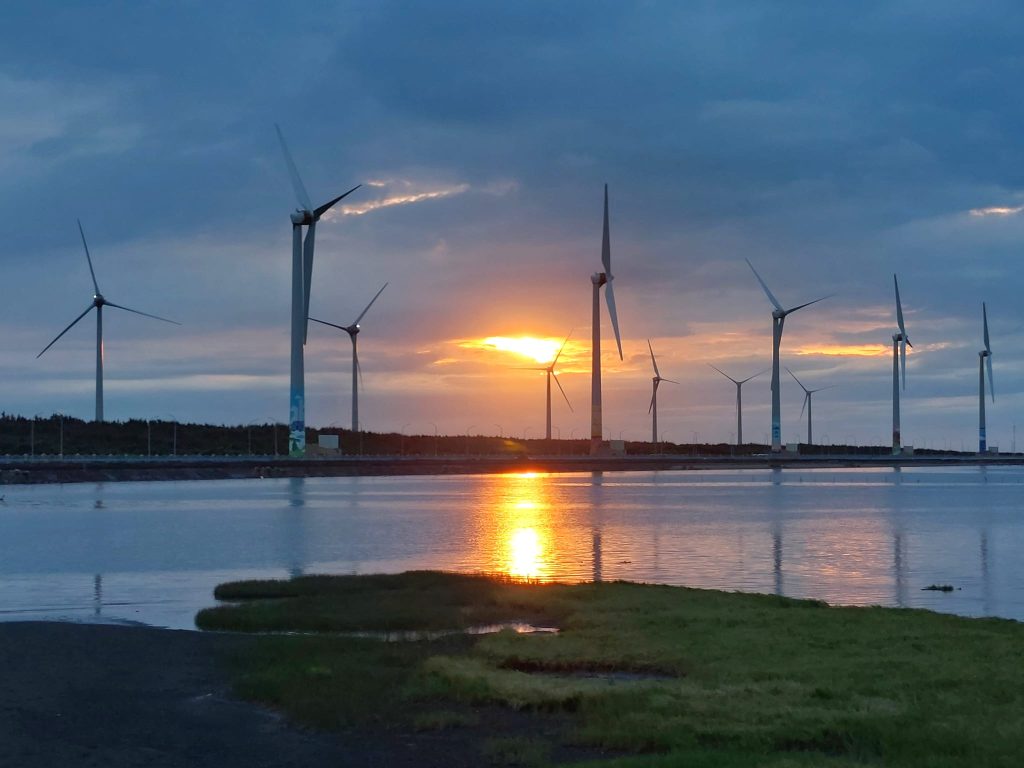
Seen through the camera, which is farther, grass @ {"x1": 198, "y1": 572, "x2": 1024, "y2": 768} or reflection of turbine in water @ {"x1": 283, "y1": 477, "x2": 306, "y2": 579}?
reflection of turbine in water @ {"x1": 283, "y1": 477, "x2": 306, "y2": 579}

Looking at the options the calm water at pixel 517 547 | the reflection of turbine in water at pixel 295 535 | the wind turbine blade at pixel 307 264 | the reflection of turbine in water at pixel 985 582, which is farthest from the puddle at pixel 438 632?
the wind turbine blade at pixel 307 264

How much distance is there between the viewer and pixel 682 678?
1947 centimetres

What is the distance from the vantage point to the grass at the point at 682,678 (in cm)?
1491

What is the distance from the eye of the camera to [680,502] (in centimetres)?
10888

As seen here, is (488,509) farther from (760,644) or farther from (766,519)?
(760,644)

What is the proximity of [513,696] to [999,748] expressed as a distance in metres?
6.97

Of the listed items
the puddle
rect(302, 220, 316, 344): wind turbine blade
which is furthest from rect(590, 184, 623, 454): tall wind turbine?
the puddle

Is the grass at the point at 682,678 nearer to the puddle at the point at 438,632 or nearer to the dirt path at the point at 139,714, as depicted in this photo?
the puddle at the point at 438,632

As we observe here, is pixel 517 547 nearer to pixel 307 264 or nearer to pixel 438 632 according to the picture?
pixel 438 632

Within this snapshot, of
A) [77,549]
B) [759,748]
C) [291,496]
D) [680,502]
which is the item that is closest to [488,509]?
[680,502]

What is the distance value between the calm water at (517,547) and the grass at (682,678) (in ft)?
20.6

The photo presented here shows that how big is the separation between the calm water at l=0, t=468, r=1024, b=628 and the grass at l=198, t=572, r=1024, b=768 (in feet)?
20.6

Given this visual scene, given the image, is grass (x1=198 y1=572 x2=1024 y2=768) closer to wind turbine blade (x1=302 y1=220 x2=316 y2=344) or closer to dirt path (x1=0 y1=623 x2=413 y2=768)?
dirt path (x1=0 y1=623 x2=413 y2=768)

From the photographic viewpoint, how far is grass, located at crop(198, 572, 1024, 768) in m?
14.9
